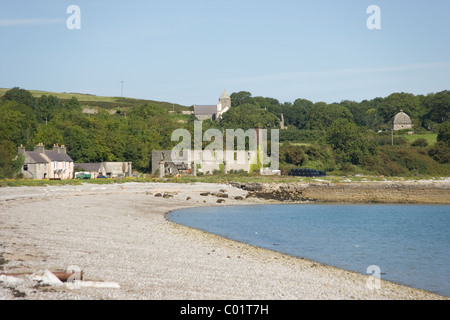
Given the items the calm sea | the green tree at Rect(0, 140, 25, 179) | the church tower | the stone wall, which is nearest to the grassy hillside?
the church tower

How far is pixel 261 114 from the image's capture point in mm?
144500

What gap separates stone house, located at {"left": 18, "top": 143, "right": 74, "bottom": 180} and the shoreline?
29.8 metres

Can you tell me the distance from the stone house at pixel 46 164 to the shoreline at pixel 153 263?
97.6ft

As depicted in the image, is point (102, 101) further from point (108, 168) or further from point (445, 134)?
point (445, 134)

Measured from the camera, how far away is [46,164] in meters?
56.8

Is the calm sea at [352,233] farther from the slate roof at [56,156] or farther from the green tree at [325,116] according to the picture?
the green tree at [325,116]

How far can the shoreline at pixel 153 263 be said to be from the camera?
37.2 feet

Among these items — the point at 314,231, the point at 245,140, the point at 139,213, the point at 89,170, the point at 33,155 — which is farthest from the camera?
the point at 245,140

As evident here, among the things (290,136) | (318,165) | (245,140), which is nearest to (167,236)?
(318,165)

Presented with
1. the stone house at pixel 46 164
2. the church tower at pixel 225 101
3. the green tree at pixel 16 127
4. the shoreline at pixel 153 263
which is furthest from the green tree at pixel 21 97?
the shoreline at pixel 153 263

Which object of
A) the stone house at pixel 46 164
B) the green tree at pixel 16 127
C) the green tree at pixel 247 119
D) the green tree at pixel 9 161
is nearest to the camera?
the green tree at pixel 9 161

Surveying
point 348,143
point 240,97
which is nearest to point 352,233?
point 348,143
